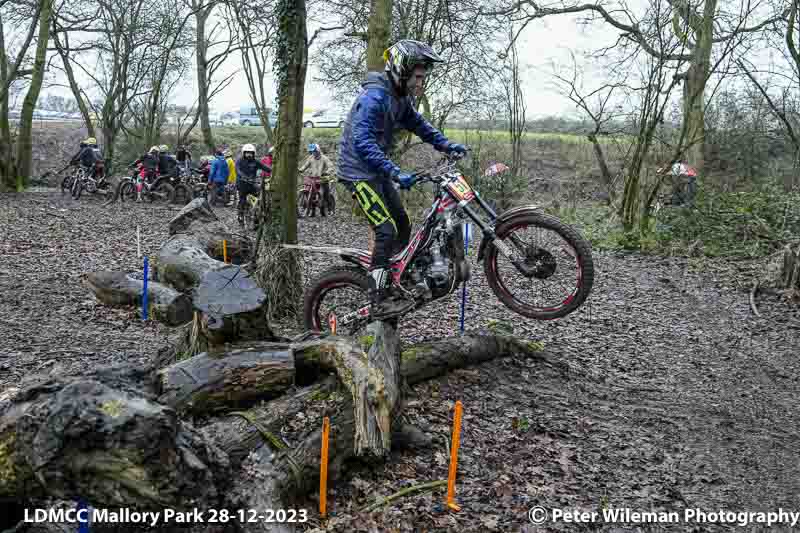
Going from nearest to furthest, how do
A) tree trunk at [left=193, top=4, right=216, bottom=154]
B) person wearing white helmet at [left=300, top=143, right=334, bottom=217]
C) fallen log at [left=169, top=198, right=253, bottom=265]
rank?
Answer: fallen log at [left=169, top=198, right=253, bottom=265], person wearing white helmet at [left=300, top=143, right=334, bottom=217], tree trunk at [left=193, top=4, right=216, bottom=154]

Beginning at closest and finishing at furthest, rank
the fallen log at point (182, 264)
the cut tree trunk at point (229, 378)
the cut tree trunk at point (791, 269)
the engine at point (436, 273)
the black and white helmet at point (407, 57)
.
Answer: the cut tree trunk at point (229, 378) → the black and white helmet at point (407, 57) → the engine at point (436, 273) → the fallen log at point (182, 264) → the cut tree trunk at point (791, 269)

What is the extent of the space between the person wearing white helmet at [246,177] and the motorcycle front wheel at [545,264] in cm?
1241

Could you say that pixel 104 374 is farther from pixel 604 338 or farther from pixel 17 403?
pixel 604 338

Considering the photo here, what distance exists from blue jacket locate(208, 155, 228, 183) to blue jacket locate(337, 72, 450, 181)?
52.3 ft

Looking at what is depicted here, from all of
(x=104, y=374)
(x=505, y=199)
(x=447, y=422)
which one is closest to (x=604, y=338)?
A: (x=447, y=422)

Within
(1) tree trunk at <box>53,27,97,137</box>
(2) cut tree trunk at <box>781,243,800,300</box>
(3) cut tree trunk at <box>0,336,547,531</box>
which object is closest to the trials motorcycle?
(3) cut tree trunk at <box>0,336,547,531</box>

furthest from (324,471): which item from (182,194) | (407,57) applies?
(182,194)

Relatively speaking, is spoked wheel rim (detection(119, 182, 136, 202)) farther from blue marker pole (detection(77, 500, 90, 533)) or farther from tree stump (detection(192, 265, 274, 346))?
blue marker pole (detection(77, 500, 90, 533))

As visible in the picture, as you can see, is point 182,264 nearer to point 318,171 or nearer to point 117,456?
point 117,456

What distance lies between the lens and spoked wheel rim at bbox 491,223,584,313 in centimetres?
517

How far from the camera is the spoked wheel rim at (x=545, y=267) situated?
17.0ft

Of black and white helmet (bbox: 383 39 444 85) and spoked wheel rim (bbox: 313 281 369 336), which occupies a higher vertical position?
black and white helmet (bbox: 383 39 444 85)

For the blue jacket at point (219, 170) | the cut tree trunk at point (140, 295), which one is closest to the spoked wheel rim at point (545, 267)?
the cut tree trunk at point (140, 295)

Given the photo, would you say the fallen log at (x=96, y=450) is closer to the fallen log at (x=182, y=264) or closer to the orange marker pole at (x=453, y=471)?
the orange marker pole at (x=453, y=471)
